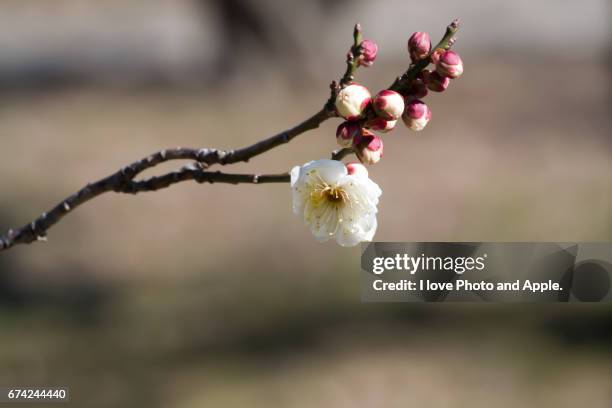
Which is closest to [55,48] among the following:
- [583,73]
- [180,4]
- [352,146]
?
[180,4]

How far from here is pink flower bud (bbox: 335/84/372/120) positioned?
3.46ft

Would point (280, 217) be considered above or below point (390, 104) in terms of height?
above

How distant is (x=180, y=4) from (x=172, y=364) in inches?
308

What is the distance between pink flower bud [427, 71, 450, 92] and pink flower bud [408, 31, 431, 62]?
1.2 inches

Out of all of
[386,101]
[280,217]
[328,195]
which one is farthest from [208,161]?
[280,217]

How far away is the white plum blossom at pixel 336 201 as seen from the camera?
46.1 inches

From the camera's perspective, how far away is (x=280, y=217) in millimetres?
4883

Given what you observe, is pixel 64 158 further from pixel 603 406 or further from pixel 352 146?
pixel 352 146

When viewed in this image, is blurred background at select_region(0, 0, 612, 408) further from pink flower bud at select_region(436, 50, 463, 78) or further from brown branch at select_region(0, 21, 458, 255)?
pink flower bud at select_region(436, 50, 463, 78)

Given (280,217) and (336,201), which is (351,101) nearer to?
(336,201)

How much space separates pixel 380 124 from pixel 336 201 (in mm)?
189

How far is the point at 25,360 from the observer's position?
364 centimetres

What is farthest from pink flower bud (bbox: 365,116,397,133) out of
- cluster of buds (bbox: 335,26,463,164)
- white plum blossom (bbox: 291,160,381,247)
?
white plum blossom (bbox: 291,160,381,247)

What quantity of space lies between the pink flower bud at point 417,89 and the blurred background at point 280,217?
2539mm
